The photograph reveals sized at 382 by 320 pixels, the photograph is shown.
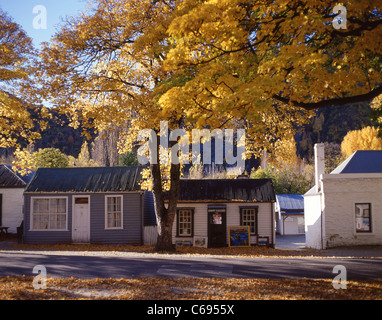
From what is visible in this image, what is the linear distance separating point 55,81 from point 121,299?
10732 mm

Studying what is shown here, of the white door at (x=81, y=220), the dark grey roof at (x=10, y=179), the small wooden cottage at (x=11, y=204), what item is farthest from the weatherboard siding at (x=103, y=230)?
the dark grey roof at (x=10, y=179)

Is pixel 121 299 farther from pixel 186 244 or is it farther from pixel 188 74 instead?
pixel 186 244

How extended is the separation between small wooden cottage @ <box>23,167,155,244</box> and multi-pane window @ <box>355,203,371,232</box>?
12.6 meters

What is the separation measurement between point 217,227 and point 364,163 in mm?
9898

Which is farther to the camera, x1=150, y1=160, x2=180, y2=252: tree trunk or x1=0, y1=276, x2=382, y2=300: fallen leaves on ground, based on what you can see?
x1=150, y1=160, x2=180, y2=252: tree trunk

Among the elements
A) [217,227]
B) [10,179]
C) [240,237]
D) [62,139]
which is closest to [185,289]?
[240,237]

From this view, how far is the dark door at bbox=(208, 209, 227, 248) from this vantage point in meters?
26.4

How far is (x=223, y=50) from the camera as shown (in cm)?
982

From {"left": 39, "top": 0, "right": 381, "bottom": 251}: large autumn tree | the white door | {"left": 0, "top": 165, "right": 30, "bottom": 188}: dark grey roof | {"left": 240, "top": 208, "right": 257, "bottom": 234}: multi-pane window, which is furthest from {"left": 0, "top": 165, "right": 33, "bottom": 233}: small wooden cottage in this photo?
{"left": 39, "top": 0, "right": 381, "bottom": 251}: large autumn tree

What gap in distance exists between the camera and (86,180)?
84.7 feet

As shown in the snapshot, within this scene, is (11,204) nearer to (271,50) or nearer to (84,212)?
(84,212)

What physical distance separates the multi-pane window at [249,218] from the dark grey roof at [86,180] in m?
6.98

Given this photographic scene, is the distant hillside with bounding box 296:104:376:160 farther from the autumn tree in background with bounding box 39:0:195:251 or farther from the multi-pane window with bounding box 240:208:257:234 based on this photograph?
the autumn tree in background with bounding box 39:0:195:251

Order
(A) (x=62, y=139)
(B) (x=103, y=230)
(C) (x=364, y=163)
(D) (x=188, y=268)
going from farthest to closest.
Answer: (A) (x=62, y=139) → (B) (x=103, y=230) → (C) (x=364, y=163) → (D) (x=188, y=268)
